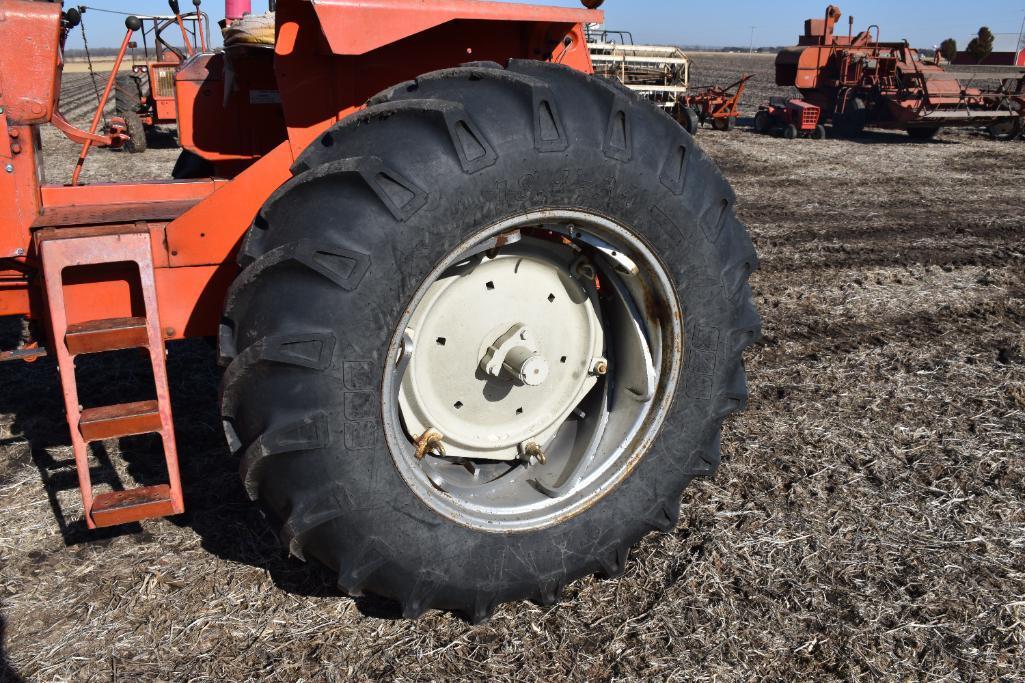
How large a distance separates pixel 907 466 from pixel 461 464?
1854 mm

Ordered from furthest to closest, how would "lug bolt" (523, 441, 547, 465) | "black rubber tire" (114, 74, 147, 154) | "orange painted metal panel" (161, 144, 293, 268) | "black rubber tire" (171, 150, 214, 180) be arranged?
"black rubber tire" (114, 74, 147, 154)
"black rubber tire" (171, 150, 214, 180)
"lug bolt" (523, 441, 547, 465)
"orange painted metal panel" (161, 144, 293, 268)

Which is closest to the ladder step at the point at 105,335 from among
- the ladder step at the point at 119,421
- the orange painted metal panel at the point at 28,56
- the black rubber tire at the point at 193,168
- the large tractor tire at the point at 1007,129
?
the ladder step at the point at 119,421

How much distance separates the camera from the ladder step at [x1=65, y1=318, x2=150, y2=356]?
7.19 ft

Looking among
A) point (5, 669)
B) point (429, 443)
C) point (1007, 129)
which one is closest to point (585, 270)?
point (429, 443)

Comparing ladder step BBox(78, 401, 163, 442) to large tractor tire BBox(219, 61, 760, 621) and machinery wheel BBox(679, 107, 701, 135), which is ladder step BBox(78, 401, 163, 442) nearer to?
large tractor tire BBox(219, 61, 760, 621)

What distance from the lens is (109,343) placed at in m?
2.22

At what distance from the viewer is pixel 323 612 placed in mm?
2365

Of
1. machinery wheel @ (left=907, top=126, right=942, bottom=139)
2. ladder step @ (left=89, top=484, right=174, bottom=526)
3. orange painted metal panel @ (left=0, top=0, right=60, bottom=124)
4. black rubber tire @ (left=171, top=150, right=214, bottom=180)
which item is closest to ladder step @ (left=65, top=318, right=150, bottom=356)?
ladder step @ (left=89, top=484, right=174, bottom=526)

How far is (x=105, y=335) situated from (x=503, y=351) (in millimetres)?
1075

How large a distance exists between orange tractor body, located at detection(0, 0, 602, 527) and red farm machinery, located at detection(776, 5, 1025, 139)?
1327 centimetres

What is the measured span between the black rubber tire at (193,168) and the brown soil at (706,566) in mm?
881

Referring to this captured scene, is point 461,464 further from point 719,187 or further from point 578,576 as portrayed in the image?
point 719,187

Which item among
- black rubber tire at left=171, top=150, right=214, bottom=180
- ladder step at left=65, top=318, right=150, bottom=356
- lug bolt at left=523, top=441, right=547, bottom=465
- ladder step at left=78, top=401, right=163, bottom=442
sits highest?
black rubber tire at left=171, top=150, right=214, bottom=180

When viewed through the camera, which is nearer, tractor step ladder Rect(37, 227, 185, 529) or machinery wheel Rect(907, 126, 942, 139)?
tractor step ladder Rect(37, 227, 185, 529)
